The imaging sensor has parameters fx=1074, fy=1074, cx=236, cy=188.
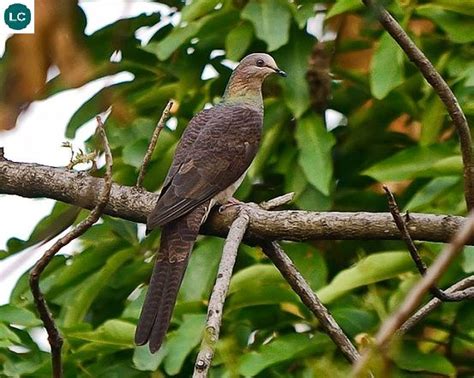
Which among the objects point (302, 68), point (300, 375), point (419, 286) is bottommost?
point (300, 375)

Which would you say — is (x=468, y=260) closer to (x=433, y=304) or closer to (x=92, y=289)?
(x=433, y=304)

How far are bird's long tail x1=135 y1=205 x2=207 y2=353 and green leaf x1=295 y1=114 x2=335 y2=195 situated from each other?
66cm

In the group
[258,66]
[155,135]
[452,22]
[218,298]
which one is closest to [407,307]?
[218,298]

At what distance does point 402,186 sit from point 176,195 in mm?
1295

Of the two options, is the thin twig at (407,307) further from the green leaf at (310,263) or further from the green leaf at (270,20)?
the green leaf at (270,20)

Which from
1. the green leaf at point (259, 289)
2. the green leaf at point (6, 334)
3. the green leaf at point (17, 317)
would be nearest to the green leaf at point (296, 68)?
the green leaf at point (259, 289)

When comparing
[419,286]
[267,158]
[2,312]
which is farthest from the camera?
[267,158]

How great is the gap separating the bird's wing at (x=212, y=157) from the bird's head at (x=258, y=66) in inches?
6.0

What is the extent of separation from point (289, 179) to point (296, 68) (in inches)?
15.5

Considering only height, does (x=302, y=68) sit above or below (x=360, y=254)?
above

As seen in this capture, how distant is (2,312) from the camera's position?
3178 millimetres

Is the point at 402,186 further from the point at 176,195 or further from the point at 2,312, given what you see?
the point at 2,312

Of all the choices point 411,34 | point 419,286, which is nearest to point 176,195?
point 411,34

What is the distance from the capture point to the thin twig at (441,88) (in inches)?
74.5
